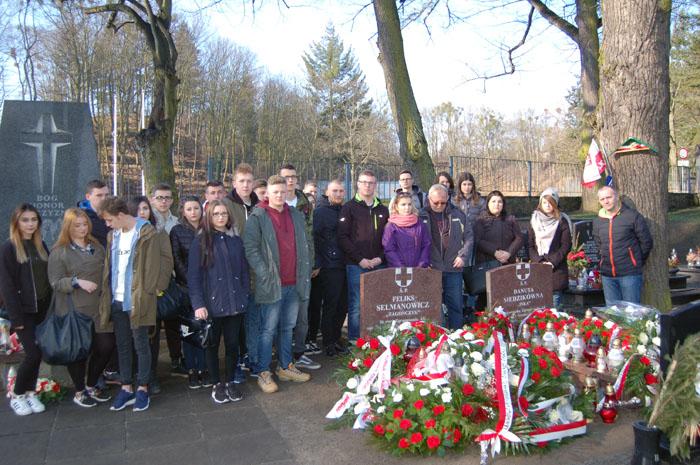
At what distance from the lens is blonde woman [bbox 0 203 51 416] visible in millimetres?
4648

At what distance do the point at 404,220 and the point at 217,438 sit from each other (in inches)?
116

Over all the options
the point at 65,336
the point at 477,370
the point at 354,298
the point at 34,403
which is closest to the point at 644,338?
the point at 477,370

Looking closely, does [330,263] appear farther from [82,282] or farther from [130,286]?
[82,282]

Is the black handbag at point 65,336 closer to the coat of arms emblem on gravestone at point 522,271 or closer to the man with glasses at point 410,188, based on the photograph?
the man with glasses at point 410,188

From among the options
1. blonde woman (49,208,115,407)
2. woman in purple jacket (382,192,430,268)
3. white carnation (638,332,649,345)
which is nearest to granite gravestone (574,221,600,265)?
woman in purple jacket (382,192,430,268)

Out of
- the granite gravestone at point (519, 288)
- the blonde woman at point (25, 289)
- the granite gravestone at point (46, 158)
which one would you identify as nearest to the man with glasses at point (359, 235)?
the granite gravestone at point (519, 288)

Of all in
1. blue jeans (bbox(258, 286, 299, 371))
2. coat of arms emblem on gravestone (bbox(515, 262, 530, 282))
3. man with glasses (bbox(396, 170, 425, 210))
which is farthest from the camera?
man with glasses (bbox(396, 170, 425, 210))

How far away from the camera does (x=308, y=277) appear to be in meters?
5.51

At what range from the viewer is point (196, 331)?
16.2 ft

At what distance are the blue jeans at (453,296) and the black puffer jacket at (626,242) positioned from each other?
1.64 m

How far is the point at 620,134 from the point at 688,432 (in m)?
3.69

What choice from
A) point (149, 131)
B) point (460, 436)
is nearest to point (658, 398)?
point (460, 436)

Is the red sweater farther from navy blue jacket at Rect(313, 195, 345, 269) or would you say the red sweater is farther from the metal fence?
the metal fence

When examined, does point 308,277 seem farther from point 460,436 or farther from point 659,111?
point 659,111
